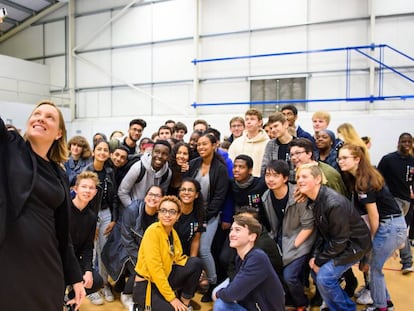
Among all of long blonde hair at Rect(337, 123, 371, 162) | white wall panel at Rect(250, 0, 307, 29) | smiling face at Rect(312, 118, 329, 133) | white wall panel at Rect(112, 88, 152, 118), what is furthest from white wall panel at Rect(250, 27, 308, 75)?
long blonde hair at Rect(337, 123, 371, 162)

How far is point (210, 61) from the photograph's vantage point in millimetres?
10586

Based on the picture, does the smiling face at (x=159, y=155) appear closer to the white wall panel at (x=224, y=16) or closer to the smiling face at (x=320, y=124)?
the smiling face at (x=320, y=124)

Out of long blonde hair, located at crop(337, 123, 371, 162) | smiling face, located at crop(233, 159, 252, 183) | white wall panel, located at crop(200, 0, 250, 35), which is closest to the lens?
long blonde hair, located at crop(337, 123, 371, 162)

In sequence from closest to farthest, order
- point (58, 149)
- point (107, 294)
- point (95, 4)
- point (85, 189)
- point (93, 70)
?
point (58, 149)
point (85, 189)
point (107, 294)
point (95, 4)
point (93, 70)

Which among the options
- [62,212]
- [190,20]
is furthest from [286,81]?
[62,212]

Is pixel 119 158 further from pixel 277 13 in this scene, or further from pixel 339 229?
pixel 277 13

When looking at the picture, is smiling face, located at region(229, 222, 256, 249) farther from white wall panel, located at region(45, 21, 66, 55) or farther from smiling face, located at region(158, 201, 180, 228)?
white wall panel, located at region(45, 21, 66, 55)

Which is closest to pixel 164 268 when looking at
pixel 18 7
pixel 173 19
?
pixel 173 19

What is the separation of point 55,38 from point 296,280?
13.3 metres

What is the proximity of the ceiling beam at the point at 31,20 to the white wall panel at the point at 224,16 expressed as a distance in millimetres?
5975

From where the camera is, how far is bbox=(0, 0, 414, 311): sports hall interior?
868 cm

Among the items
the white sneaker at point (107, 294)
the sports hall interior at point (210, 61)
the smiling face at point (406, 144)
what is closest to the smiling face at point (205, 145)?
the white sneaker at point (107, 294)

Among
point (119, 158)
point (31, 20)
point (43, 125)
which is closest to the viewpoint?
point (43, 125)

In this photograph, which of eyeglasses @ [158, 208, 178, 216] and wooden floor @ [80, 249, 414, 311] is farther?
wooden floor @ [80, 249, 414, 311]
